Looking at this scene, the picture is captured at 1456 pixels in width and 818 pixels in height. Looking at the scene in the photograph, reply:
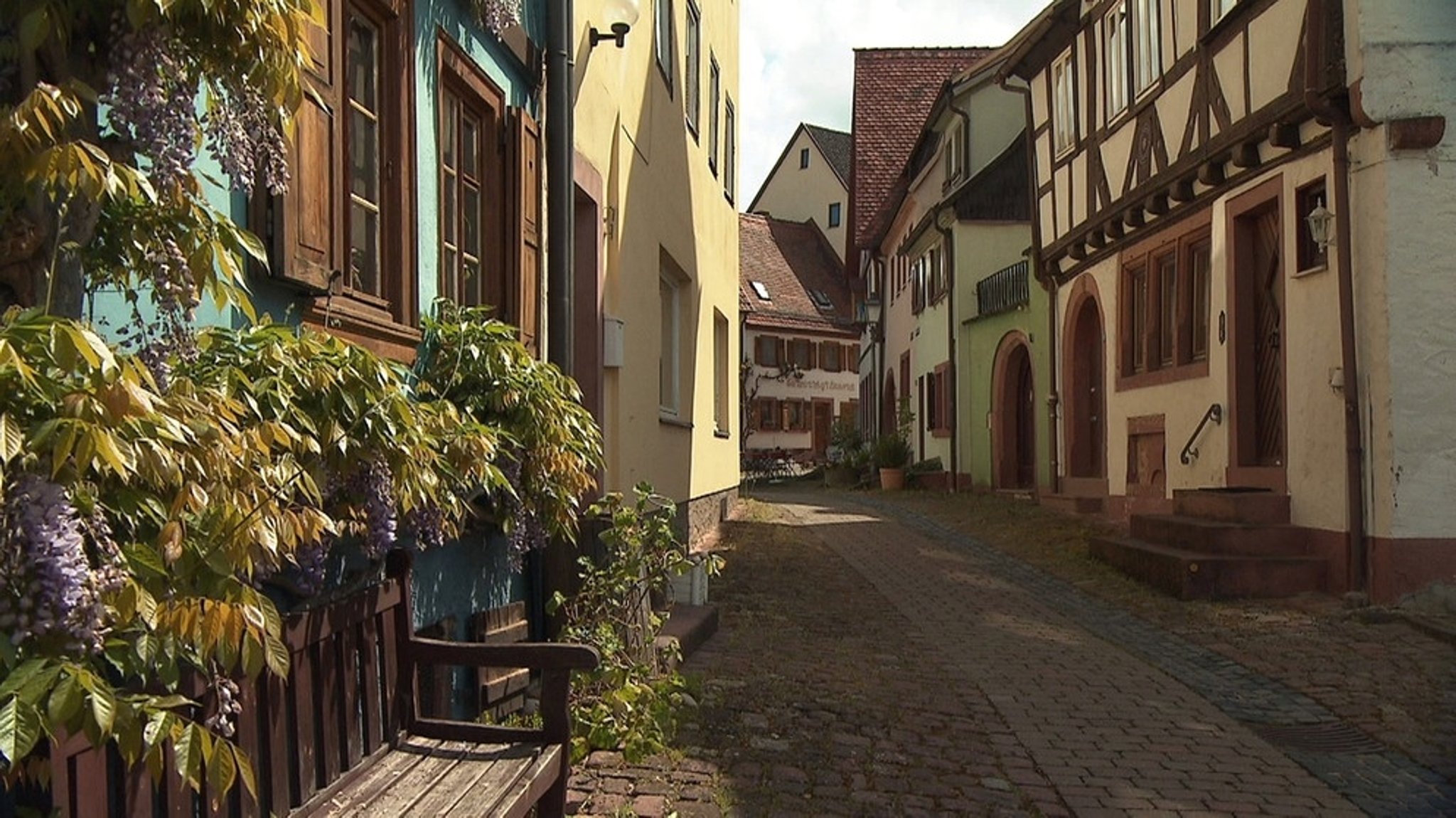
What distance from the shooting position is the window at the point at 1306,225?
29.2 feet

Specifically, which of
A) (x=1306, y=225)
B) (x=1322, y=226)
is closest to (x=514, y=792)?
(x=1322, y=226)

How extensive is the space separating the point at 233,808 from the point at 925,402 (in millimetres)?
23877

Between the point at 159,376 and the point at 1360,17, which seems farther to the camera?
the point at 1360,17

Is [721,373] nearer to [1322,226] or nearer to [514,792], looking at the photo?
[1322,226]

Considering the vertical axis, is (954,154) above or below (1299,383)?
above

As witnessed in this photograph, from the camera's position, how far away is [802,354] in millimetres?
42812

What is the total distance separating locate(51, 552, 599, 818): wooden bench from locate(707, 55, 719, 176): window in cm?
1024

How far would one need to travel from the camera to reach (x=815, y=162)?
47.8 m

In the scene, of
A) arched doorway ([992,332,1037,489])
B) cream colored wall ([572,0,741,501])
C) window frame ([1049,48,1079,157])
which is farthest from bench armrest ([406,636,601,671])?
arched doorway ([992,332,1037,489])

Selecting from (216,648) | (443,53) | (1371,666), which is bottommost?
(1371,666)

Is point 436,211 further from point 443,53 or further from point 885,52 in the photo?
point 885,52

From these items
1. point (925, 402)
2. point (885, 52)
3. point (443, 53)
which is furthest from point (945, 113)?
point (443, 53)

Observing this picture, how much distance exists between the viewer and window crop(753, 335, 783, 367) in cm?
4103

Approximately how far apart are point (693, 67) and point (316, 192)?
8.70 m
